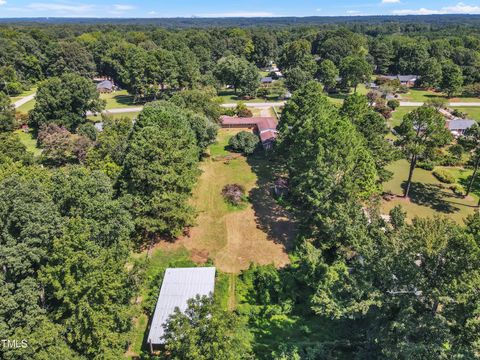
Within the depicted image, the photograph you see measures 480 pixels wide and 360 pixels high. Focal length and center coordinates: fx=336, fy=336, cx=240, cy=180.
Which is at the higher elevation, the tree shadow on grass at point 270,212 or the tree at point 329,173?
the tree at point 329,173

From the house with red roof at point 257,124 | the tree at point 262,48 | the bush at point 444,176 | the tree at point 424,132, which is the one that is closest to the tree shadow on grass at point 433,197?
the bush at point 444,176

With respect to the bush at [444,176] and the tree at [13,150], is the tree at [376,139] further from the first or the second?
the tree at [13,150]

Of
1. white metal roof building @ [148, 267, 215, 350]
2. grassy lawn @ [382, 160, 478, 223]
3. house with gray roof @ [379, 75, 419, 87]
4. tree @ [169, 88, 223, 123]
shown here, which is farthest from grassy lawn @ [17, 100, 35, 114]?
house with gray roof @ [379, 75, 419, 87]

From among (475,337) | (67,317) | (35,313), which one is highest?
(475,337)

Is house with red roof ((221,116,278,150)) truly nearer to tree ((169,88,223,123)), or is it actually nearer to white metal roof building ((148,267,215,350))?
tree ((169,88,223,123))

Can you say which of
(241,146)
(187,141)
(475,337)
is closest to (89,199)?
(187,141)

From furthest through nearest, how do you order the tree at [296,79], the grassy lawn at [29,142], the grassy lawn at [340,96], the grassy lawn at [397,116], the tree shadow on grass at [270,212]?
the tree at [296,79] < the grassy lawn at [340,96] < the grassy lawn at [397,116] < the grassy lawn at [29,142] < the tree shadow on grass at [270,212]

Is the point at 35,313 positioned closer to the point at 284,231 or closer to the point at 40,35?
the point at 284,231
